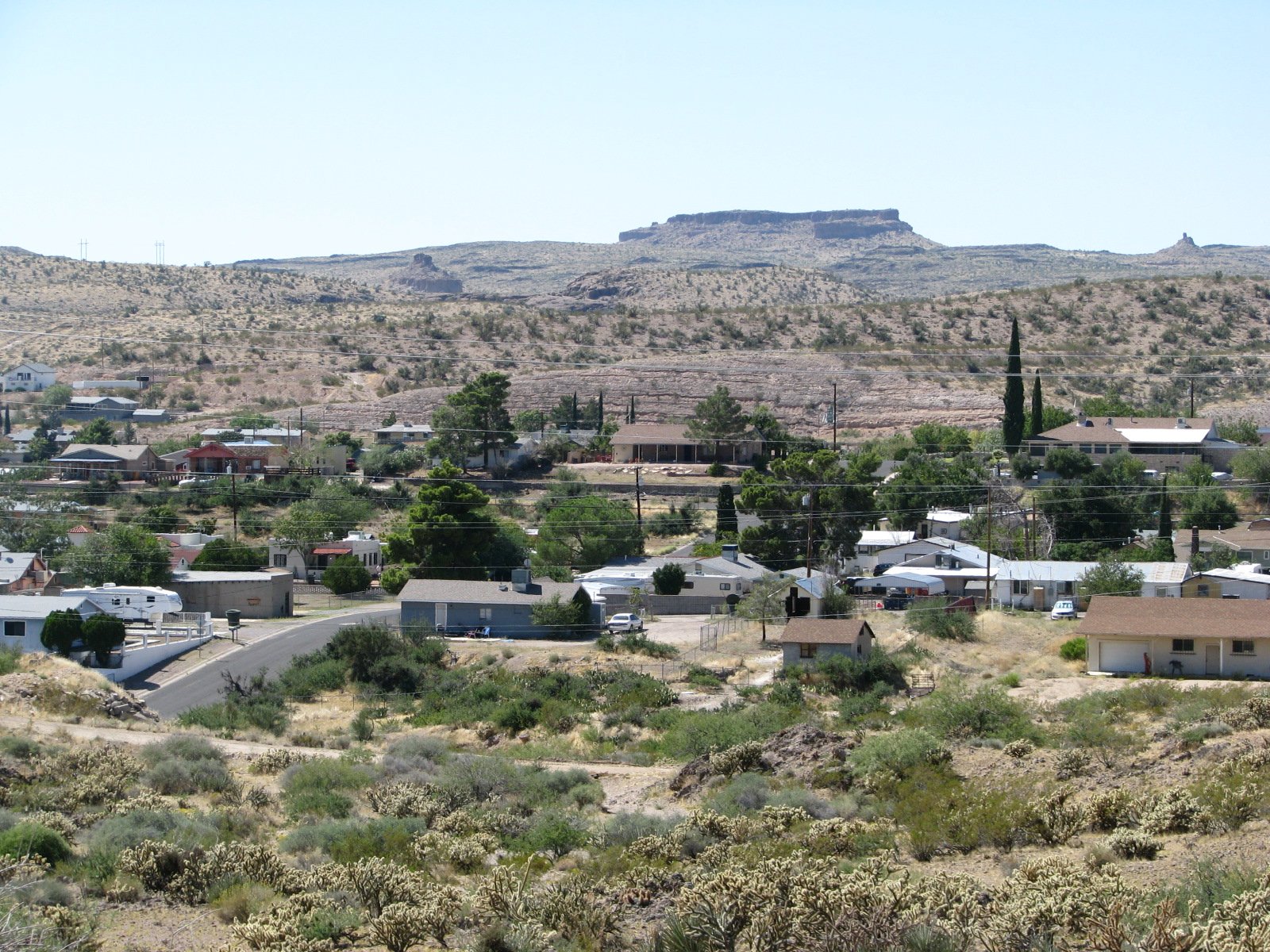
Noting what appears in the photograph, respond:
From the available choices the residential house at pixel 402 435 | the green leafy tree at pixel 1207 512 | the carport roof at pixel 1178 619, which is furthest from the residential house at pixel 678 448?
the carport roof at pixel 1178 619

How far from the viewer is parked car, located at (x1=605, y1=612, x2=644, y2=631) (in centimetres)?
5453

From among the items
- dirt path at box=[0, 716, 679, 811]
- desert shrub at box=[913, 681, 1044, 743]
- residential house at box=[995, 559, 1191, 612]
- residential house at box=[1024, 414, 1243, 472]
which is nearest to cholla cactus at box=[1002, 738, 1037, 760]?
desert shrub at box=[913, 681, 1044, 743]

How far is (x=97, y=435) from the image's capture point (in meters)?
96.0

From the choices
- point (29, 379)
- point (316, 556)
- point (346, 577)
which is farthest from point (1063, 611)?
point (29, 379)

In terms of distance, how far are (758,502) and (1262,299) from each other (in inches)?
3341

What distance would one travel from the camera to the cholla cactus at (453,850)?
70.3 feet

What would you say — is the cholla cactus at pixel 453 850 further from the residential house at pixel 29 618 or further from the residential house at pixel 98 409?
the residential house at pixel 98 409

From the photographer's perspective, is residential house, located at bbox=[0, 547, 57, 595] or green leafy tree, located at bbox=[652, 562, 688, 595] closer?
residential house, located at bbox=[0, 547, 57, 595]

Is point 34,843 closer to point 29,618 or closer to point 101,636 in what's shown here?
point 101,636

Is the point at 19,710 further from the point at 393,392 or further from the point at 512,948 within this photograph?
the point at 393,392

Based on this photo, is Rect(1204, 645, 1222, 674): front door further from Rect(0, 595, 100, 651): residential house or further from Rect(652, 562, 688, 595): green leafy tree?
Rect(0, 595, 100, 651): residential house

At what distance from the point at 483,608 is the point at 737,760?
92.8 feet

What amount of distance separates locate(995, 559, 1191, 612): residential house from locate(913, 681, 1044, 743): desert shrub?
21155 mm

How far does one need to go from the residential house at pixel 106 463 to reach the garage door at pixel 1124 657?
62.1 m
